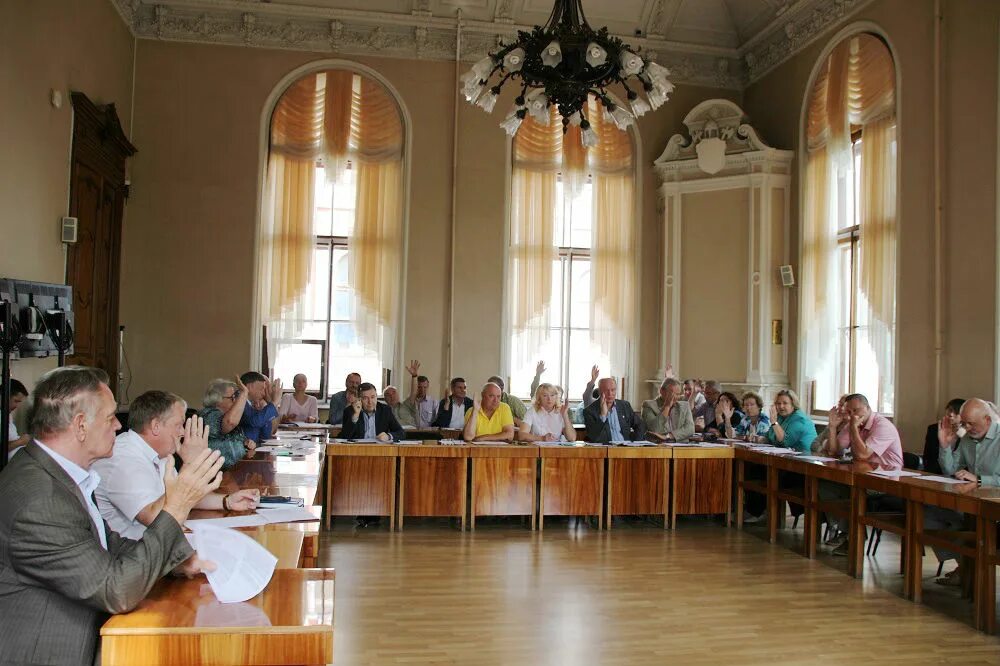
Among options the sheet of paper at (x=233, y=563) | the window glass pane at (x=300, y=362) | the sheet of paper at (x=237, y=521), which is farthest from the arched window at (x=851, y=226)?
the sheet of paper at (x=233, y=563)

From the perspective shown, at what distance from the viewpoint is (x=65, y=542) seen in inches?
71.7

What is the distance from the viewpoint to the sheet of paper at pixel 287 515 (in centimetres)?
314

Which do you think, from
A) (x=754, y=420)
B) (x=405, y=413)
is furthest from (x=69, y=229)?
(x=754, y=420)

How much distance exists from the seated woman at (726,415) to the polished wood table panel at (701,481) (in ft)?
3.17

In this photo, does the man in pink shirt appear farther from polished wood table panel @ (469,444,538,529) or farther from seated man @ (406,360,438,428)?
seated man @ (406,360,438,428)

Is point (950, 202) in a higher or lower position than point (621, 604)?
higher

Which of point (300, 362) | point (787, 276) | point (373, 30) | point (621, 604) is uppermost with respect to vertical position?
point (373, 30)

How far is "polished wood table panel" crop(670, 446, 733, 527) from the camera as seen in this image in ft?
23.7

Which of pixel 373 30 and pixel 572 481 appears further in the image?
pixel 373 30

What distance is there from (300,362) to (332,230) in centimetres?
171

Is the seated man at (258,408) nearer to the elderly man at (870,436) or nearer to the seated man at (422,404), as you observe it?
the seated man at (422,404)

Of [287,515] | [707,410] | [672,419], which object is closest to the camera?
[287,515]

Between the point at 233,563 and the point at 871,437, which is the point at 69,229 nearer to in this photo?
the point at 233,563

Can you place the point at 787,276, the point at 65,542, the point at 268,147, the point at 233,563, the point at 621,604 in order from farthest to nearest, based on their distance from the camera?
the point at 268,147 → the point at 787,276 → the point at 621,604 → the point at 233,563 → the point at 65,542
